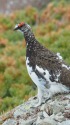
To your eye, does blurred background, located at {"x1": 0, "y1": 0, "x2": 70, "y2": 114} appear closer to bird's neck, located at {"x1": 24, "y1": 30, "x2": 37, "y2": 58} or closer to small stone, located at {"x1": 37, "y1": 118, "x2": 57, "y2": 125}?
bird's neck, located at {"x1": 24, "y1": 30, "x2": 37, "y2": 58}

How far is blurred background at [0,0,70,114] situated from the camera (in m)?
15.5

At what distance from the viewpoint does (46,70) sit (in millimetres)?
8727

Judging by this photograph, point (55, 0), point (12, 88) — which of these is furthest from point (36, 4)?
point (12, 88)

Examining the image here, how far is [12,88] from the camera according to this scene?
15680 millimetres

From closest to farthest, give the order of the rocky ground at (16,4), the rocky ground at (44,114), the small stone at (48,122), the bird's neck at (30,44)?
the small stone at (48,122) → the rocky ground at (44,114) → the bird's neck at (30,44) → the rocky ground at (16,4)

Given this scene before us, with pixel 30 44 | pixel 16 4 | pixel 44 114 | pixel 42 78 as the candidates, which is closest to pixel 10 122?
pixel 44 114

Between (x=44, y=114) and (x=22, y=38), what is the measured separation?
16533 mm

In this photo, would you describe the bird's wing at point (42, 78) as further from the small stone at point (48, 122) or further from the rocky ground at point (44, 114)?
the small stone at point (48, 122)

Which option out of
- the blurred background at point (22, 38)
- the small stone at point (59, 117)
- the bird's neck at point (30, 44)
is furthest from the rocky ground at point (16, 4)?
the small stone at point (59, 117)

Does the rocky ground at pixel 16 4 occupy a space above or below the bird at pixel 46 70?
above

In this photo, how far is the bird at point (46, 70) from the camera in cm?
861

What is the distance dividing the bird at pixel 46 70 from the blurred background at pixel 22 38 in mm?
2986

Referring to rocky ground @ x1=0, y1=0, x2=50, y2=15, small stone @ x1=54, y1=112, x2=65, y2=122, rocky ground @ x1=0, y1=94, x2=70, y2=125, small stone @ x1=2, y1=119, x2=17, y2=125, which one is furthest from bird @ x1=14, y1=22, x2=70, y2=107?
rocky ground @ x1=0, y1=0, x2=50, y2=15

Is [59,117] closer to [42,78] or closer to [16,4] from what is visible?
[42,78]
